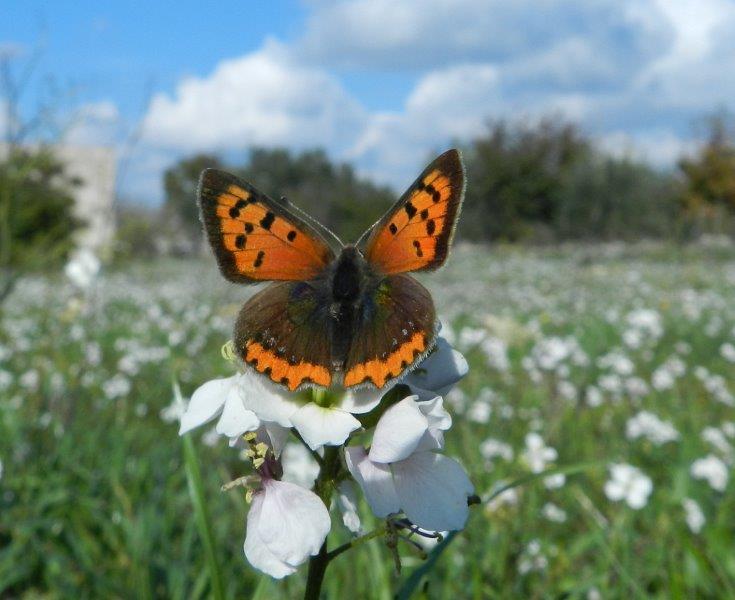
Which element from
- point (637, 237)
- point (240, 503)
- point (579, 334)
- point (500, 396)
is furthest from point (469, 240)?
point (240, 503)

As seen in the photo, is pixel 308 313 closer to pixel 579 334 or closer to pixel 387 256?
pixel 387 256

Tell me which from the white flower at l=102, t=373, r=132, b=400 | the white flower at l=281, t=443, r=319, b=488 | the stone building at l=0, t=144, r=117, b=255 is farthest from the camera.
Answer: the stone building at l=0, t=144, r=117, b=255

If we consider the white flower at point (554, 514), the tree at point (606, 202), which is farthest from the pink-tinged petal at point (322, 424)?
the tree at point (606, 202)

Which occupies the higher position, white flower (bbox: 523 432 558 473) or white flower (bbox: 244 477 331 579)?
white flower (bbox: 244 477 331 579)

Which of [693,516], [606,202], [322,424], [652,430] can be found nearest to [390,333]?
[322,424]

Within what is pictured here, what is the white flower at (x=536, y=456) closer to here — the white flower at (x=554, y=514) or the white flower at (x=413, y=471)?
the white flower at (x=554, y=514)

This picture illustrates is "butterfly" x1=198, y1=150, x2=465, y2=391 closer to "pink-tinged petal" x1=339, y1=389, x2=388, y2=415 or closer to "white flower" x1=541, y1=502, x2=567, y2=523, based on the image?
"pink-tinged petal" x1=339, y1=389, x2=388, y2=415

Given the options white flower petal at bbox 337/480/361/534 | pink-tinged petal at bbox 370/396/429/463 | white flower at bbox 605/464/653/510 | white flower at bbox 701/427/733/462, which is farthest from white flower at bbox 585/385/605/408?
pink-tinged petal at bbox 370/396/429/463
